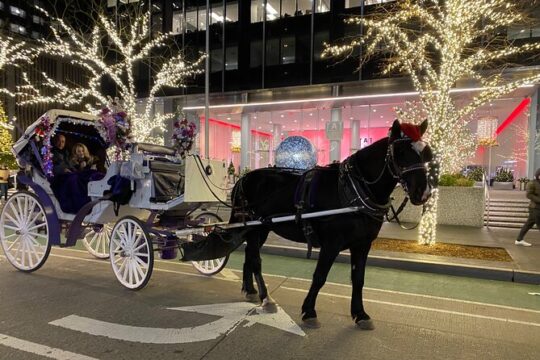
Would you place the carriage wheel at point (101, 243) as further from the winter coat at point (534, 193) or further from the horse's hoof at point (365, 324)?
the winter coat at point (534, 193)

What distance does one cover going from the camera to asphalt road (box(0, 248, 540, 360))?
146 inches

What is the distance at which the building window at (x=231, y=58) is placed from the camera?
87.8 feet

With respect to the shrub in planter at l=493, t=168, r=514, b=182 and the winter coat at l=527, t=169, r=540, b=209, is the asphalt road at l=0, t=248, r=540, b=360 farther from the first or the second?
the shrub in planter at l=493, t=168, r=514, b=182

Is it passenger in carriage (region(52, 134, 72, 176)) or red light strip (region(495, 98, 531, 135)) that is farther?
red light strip (region(495, 98, 531, 135))

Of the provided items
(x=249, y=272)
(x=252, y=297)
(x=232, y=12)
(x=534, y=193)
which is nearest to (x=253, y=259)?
(x=249, y=272)

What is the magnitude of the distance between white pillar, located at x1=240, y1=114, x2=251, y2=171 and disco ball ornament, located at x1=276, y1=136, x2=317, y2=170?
58.8 feet

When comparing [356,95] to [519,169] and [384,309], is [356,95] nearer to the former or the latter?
[519,169]

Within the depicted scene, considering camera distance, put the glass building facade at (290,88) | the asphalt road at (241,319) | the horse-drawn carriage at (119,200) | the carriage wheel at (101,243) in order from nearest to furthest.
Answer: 1. the asphalt road at (241,319)
2. the horse-drawn carriage at (119,200)
3. the carriage wheel at (101,243)
4. the glass building facade at (290,88)

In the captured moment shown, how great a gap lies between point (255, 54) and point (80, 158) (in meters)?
20.9

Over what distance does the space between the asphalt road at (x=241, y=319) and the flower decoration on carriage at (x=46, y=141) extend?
177 cm

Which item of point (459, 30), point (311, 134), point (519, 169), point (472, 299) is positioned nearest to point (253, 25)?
point (311, 134)

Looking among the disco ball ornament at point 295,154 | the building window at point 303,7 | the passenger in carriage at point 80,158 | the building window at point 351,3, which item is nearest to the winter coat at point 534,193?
the disco ball ornament at point 295,154

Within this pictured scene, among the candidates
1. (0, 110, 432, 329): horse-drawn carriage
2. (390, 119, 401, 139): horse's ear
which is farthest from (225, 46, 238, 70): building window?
(390, 119, 401, 139): horse's ear

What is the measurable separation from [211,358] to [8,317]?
8.60 feet
